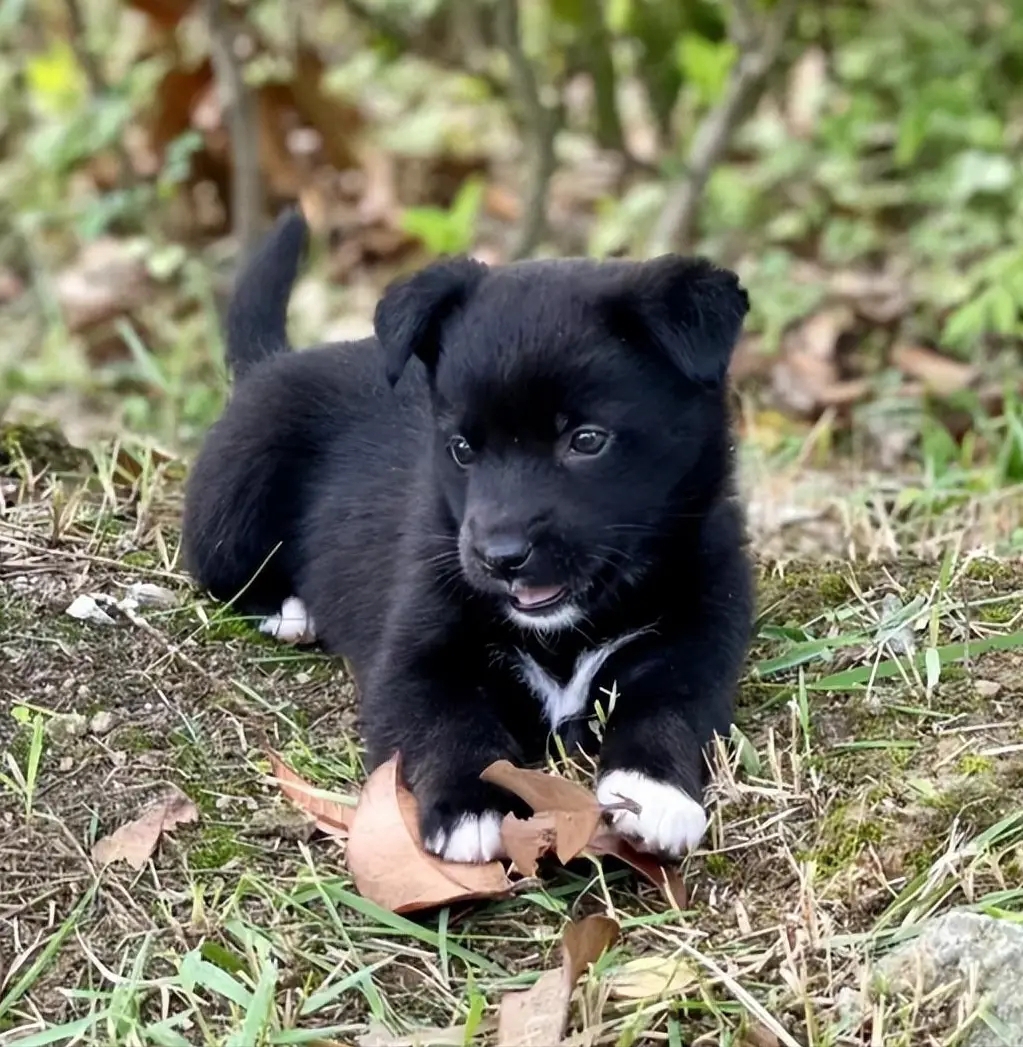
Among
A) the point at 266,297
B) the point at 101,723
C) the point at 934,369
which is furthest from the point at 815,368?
the point at 101,723

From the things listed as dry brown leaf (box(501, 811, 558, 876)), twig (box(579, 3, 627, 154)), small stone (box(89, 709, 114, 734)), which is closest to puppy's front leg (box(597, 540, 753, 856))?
dry brown leaf (box(501, 811, 558, 876))

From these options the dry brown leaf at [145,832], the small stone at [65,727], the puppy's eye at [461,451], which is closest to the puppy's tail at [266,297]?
the puppy's eye at [461,451]

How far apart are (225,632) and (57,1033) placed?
120cm

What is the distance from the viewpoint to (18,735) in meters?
2.84

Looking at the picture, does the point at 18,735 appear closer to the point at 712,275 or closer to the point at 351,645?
the point at 351,645

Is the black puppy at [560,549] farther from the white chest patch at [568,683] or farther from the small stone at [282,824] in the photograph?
the small stone at [282,824]

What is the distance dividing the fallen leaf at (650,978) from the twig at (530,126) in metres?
4.16

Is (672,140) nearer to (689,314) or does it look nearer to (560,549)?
(689,314)

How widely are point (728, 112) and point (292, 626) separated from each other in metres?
3.44

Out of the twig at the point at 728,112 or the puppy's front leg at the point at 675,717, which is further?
the twig at the point at 728,112

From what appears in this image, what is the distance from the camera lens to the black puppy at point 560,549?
2699 mm

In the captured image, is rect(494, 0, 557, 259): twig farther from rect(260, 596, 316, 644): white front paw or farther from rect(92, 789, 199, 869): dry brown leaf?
rect(92, 789, 199, 869): dry brown leaf

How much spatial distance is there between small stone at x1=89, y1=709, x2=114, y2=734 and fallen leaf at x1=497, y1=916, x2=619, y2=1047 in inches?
39.3

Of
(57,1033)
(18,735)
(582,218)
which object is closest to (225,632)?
(18,735)
